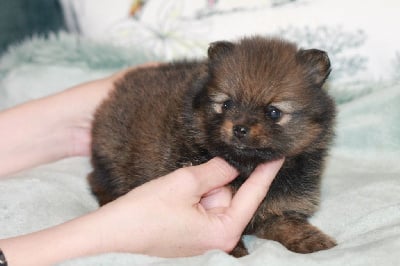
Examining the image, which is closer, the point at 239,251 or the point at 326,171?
the point at 239,251

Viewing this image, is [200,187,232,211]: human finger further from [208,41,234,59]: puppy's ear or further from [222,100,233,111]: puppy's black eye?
[208,41,234,59]: puppy's ear

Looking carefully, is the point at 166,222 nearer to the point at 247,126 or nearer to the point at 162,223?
the point at 162,223

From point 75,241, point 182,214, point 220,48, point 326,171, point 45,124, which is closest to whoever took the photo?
point 75,241

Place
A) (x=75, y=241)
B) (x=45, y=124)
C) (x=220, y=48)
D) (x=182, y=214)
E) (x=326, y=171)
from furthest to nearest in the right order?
(x=45, y=124), (x=326, y=171), (x=220, y=48), (x=182, y=214), (x=75, y=241)

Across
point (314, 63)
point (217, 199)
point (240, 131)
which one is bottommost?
point (217, 199)

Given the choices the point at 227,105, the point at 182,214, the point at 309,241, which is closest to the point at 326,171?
the point at 309,241

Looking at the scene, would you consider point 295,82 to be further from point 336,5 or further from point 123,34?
point 123,34

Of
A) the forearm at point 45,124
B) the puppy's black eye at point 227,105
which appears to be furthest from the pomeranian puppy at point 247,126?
the forearm at point 45,124
